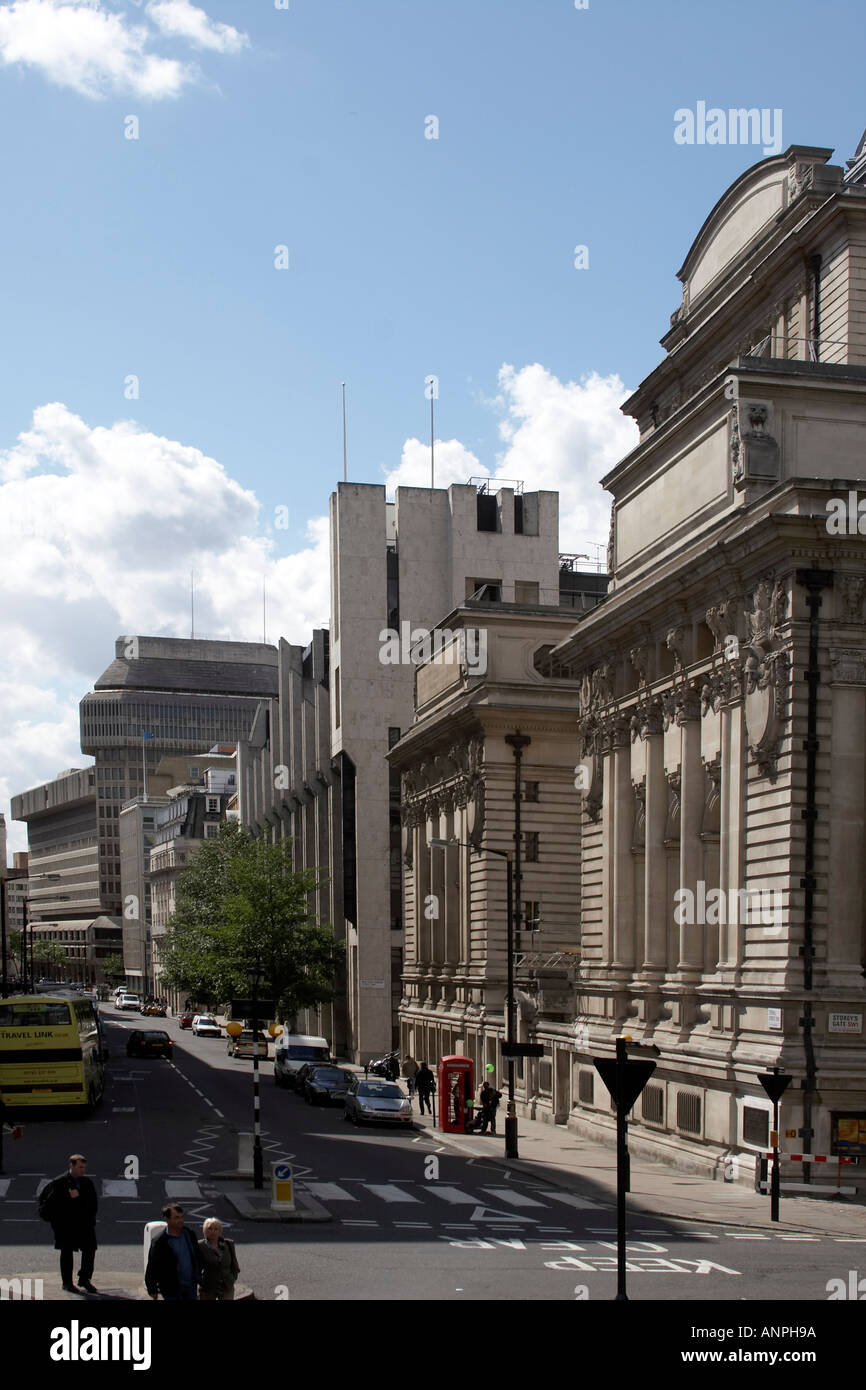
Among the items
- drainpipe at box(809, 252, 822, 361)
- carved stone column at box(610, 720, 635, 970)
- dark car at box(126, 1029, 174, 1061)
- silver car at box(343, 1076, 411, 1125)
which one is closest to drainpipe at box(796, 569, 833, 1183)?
carved stone column at box(610, 720, 635, 970)

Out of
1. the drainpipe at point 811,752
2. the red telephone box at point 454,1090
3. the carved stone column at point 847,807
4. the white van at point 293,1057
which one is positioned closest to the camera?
the drainpipe at point 811,752

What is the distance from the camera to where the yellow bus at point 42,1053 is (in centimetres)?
4309

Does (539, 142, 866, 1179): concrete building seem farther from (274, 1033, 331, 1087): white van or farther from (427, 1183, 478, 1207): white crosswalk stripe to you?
(274, 1033, 331, 1087): white van

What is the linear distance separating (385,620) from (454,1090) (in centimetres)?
4156

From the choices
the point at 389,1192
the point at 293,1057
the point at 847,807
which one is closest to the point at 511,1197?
the point at 389,1192

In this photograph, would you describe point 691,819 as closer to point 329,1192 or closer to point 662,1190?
point 662,1190

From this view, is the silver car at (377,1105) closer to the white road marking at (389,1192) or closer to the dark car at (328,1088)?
the dark car at (328,1088)

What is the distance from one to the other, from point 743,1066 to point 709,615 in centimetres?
1023

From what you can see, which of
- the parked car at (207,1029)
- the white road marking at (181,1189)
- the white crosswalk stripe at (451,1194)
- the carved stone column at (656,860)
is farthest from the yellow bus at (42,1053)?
the parked car at (207,1029)

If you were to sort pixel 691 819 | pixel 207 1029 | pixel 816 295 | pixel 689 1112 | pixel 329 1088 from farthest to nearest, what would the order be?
pixel 207 1029 → pixel 329 1088 → pixel 816 295 → pixel 691 819 → pixel 689 1112

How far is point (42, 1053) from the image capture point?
144ft

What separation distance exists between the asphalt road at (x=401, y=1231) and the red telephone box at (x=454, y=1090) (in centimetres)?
96

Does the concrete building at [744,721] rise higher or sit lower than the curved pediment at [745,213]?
lower
